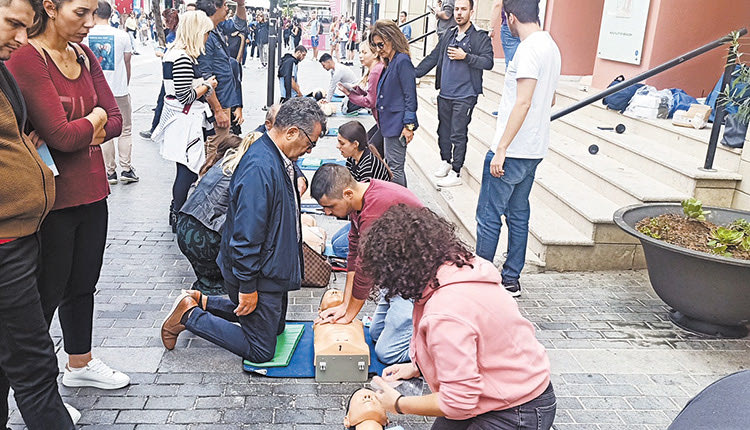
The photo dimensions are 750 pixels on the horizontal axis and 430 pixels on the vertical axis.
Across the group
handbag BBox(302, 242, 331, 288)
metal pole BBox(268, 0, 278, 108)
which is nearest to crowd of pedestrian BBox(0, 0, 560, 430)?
handbag BBox(302, 242, 331, 288)

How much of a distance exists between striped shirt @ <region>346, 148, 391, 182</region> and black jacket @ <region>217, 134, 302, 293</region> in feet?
4.68

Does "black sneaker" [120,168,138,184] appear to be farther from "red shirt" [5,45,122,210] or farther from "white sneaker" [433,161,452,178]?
"red shirt" [5,45,122,210]

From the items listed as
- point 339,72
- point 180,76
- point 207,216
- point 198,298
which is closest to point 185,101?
point 180,76

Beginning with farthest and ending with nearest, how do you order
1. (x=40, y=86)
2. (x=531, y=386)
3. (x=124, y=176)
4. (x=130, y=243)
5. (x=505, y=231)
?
1. (x=124, y=176)
2. (x=505, y=231)
3. (x=130, y=243)
4. (x=40, y=86)
5. (x=531, y=386)

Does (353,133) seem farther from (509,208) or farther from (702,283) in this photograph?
(702,283)

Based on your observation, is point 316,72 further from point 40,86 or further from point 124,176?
point 40,86

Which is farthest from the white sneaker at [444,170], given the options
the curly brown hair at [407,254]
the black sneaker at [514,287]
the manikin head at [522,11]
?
the curly brown hair at [407,254]

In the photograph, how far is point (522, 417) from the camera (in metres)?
2.32

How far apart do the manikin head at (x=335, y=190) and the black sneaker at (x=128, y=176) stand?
15.7 ft

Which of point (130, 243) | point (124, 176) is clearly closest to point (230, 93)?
point (130, 243)

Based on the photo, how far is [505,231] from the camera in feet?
19.9

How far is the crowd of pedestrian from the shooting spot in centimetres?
227

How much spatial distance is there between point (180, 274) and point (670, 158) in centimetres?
453

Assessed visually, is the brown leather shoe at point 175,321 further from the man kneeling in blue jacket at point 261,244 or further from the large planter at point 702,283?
the large planter at point 702,283
